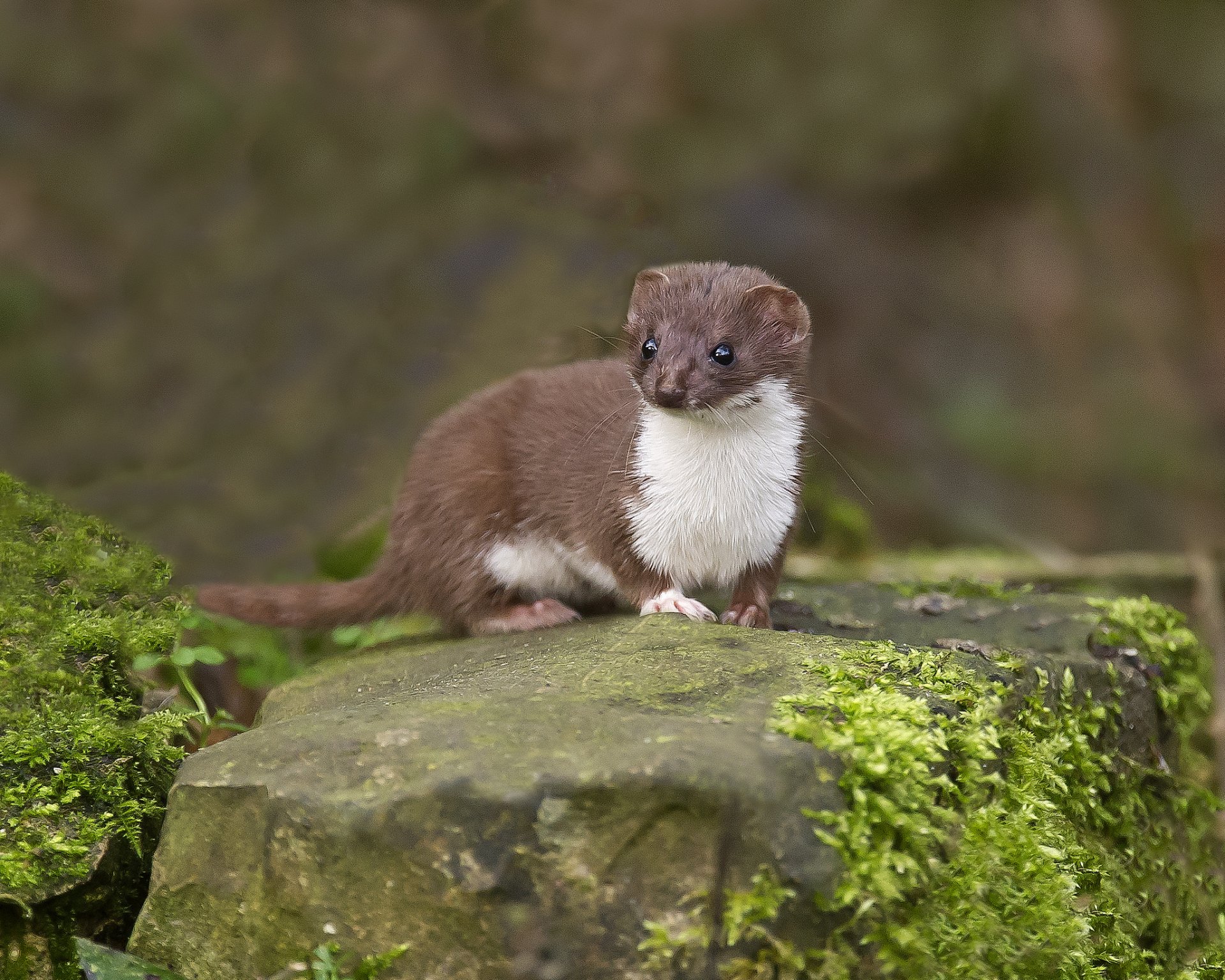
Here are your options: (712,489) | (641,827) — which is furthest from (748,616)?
(641,827)

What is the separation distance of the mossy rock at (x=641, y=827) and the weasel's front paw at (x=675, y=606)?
0.51m

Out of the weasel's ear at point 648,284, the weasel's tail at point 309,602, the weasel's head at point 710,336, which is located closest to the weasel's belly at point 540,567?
the weasel's tail at point 309,602

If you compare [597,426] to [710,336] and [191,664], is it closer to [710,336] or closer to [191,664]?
[710,336]

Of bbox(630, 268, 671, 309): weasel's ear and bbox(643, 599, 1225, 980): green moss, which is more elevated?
bbox(630, 268, 671, 309): weasel's ear

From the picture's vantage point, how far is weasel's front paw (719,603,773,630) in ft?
11.2

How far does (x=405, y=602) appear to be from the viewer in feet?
13.0

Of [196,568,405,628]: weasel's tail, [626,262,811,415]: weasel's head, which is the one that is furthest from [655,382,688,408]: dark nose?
[196,568,405,628]: weasel's tail

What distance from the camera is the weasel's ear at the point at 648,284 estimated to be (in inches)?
131

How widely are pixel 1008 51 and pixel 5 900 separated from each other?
6.88 m

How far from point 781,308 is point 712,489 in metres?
0.52

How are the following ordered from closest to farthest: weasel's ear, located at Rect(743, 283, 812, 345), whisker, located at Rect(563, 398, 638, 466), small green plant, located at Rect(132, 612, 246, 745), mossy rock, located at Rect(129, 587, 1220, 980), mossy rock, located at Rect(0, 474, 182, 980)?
mossy rock, located at Rect(129, 587, 1220, 980), mossy rock, located at Rect(0, 474, 182, 980), small green plant, located at Rect(132, 612, 246, 745), weasel's ear, located at Rect(743, 283, 812, 345), whisker, located at Rect(563, 398, 638, 466)

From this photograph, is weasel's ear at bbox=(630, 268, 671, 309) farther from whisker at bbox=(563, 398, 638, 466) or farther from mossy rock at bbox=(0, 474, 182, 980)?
mossy rock at bbox=(0, 474, 182, 980)

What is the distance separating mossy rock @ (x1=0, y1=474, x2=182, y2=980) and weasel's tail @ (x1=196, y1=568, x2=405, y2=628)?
362mm

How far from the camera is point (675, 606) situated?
3.41 meters
